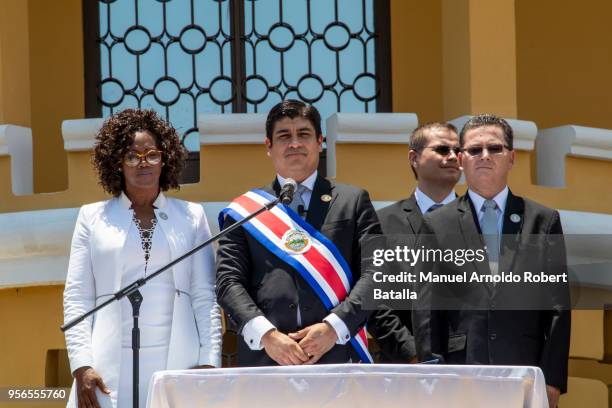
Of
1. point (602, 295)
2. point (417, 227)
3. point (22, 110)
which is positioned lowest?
point (602, 295)

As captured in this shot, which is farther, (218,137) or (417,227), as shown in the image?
(218,137)

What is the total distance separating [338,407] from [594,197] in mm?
4189

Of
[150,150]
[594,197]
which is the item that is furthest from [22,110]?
[594,197]

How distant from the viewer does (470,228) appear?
6.34 metres

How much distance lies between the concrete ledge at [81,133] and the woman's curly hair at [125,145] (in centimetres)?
137

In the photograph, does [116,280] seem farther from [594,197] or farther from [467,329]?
[594,197]

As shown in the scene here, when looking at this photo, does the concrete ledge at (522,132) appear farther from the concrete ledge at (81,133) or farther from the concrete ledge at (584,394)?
the concrete ledge at (81,133)

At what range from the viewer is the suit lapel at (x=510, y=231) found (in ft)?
20.6

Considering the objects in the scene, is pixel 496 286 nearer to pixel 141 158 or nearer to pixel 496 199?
pixel 496 199

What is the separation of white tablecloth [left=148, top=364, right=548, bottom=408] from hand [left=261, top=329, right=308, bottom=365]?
0.94 m

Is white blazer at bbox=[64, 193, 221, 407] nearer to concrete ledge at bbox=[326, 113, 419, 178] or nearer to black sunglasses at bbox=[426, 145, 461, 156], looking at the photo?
black sunglasses at bbox=[426, 145, 461, 156]

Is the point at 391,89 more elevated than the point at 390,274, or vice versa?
the point at 391,89

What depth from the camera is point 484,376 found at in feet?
16.0

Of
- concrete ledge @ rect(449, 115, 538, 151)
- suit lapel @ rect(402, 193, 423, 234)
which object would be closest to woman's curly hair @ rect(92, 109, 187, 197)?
suit lapel @ rect(402, 193, 423, 234)
